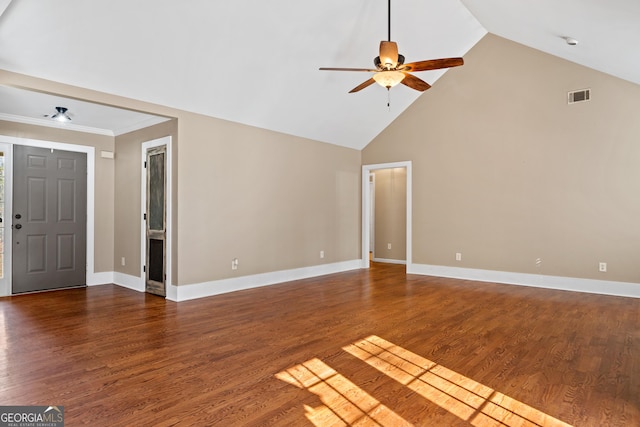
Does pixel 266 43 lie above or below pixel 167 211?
above

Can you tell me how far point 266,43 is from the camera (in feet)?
14.9

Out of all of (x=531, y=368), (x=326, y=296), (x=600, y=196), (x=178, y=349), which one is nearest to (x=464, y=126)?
(x=600, y=196)

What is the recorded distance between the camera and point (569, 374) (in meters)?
2.74

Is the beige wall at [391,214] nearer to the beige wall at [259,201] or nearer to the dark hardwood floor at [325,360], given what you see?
the beige wall at [259,201]

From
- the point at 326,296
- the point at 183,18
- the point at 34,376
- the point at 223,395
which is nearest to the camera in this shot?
the point at 223,395

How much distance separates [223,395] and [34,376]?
4.83ft

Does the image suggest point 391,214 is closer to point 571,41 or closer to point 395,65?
point 571,41

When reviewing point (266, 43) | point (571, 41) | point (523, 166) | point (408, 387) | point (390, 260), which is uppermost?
point (571, 41)

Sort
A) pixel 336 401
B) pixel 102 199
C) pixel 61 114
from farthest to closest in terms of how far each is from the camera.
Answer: pixel 102 199, pixel 61 114, pixel 336 401

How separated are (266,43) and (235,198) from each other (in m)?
2.26

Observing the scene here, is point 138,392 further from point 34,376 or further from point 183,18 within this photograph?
point 183,18

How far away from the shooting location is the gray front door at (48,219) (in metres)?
5.41

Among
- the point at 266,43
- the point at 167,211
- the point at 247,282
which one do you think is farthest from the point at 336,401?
the point at 266,43

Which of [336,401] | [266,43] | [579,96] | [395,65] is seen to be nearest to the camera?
[336,401]
